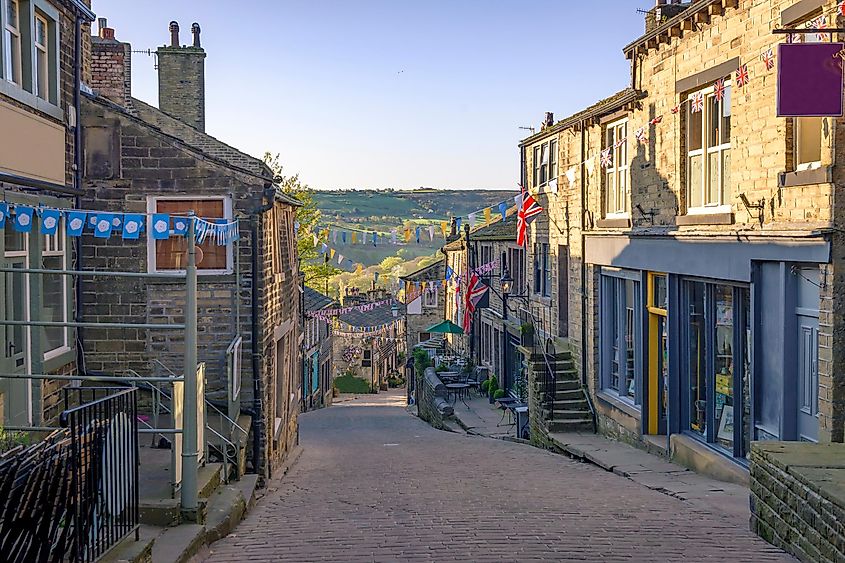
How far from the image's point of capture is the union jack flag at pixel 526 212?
22.8m

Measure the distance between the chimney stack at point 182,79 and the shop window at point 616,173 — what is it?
455 inches

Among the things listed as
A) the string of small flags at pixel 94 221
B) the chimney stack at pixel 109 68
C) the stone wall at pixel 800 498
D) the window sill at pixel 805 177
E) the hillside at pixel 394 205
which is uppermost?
the hillside at pixel 394 205

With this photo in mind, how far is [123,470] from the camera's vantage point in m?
7.50

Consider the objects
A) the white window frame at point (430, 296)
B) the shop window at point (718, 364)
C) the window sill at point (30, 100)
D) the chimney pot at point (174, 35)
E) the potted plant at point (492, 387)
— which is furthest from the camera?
the white window frame at point (430, 296)

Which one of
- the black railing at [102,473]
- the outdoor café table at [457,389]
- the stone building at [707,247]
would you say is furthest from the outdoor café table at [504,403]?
the black railing at [102,473]

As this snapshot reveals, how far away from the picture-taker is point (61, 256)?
13.7 meters

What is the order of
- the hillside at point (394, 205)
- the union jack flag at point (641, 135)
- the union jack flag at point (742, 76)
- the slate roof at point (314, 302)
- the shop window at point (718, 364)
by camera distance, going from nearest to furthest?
the union jack flag at point (742, 76) < the shop window at point (718, 364) < the union jack flag at point (641, 135) < the slate roof at point (314, 302) < the hillside at point (394, 205)

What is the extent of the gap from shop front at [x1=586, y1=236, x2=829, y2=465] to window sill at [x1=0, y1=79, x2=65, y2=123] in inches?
379

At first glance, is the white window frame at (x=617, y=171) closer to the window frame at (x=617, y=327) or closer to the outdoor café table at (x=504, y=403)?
the window frame at (x=617, y=327)

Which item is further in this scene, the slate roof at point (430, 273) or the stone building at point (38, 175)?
the slate roof at point (430, 273)

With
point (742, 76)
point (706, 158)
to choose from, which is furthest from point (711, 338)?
point (742, 76)

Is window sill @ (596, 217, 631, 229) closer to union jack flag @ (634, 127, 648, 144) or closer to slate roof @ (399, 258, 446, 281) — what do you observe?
union jack flag @ (634, 127, 648, 144)

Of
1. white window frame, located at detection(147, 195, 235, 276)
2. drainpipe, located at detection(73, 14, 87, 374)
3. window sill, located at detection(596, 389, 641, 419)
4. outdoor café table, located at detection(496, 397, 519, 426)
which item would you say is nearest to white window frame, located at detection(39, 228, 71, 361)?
drainpipe, located at detection(73, 14, 87, 374)

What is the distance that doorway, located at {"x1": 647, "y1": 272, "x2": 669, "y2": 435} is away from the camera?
53.3 ft
